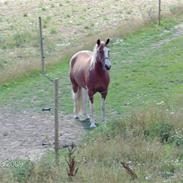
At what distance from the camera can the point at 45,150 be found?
11.3m

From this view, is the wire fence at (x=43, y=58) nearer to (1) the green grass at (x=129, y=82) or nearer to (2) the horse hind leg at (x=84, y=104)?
(1) the green grass at (x=129, y=82)

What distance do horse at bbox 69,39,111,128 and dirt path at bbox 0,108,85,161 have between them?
427 millimetres

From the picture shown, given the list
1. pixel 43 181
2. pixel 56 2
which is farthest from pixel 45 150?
pixel 56 2

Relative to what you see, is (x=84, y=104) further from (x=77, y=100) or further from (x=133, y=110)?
(x=133, y=110)

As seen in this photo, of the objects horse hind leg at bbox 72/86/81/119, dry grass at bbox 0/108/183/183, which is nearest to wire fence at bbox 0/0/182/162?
horse hind leg at bbox 72/86/81/119

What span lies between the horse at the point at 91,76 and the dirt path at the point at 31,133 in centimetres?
43

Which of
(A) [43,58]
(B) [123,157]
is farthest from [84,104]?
(B) [123,157]

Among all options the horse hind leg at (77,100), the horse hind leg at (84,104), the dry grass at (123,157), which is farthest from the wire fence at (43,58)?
the dry grass at (123,157)

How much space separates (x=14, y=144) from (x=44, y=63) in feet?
21.7

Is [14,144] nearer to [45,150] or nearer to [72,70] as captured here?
[45,150]

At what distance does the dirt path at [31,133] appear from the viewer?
1159cm

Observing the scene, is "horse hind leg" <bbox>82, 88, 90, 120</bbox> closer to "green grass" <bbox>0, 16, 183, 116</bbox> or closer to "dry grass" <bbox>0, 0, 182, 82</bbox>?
"green grass" <bbox>0, 16, 183, 116</bbox>

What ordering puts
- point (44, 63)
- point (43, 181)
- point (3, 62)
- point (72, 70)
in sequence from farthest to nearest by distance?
1. point (3, 62)
2. point (44, 63)
3. point (72, 70)
4. point (43, 181)

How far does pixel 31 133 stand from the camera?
13008mm
